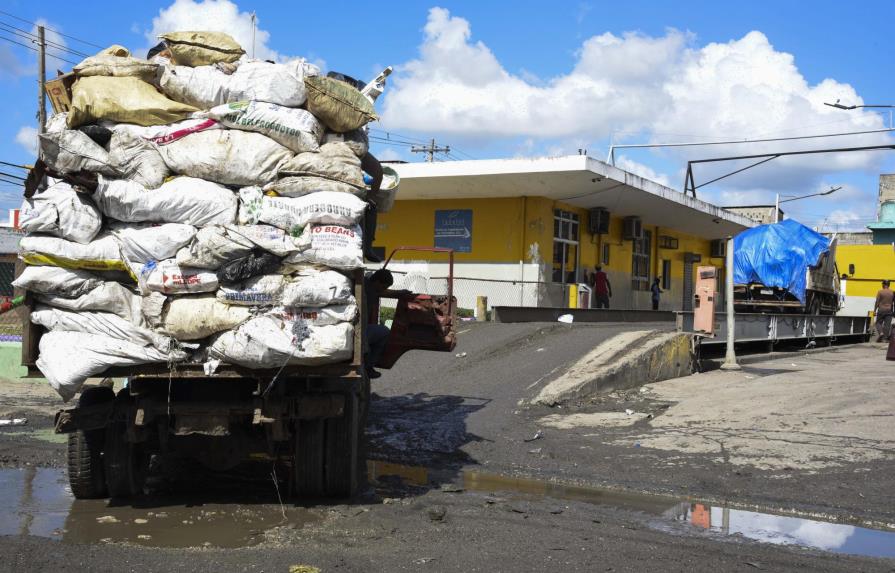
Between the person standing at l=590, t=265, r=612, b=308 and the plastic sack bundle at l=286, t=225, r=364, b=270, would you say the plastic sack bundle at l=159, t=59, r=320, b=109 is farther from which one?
the person standing at l=590, t=265, r=612, b=308

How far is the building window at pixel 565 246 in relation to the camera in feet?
83.4

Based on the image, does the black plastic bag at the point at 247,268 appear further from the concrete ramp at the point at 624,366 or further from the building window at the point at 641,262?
the building window at the point at 641,262

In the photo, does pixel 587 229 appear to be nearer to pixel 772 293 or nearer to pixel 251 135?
pixel 772 293

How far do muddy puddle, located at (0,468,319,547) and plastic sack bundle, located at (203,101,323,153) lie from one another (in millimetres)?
2716

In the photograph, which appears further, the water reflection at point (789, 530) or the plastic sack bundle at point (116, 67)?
the plastic sack bundle at point (116, 67)

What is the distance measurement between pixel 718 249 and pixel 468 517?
3549 centimetres

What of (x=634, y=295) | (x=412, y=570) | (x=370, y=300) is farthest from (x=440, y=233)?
(x=412, y=570)

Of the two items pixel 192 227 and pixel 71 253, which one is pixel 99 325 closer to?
pixel 71 253

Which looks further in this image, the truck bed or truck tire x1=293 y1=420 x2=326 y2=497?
truck tire x1=293 y1=420 x2=326 y2=497

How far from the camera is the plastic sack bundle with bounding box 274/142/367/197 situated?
6.01 m

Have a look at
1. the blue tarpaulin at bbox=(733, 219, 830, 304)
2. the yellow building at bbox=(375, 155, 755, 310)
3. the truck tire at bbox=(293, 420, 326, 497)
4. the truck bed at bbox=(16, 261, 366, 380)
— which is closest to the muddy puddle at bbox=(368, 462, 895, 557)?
the truck tire at bbox=(293, 420, 326, 497)

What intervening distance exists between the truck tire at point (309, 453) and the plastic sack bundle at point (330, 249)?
4.07 feet

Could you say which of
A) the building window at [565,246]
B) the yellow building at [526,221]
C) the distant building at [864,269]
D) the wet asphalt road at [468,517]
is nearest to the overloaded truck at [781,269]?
the yellow building at [526,221]

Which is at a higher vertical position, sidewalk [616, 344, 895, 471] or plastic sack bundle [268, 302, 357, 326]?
plastic sack bundle [268, 302, 357, 326]
